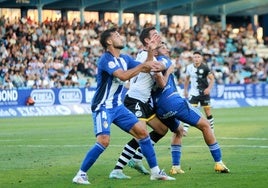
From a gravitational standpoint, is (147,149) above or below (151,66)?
below

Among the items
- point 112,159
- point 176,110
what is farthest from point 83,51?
point 176,110

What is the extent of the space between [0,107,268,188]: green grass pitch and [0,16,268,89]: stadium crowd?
604 inches

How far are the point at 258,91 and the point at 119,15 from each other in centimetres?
1112

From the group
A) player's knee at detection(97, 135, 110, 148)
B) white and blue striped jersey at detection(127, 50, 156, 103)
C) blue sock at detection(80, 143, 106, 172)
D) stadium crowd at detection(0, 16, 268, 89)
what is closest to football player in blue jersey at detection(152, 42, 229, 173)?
white and blue striped jersey at detection(127, 50, 156, 103)

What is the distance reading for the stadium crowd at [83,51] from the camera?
43625 millimetres

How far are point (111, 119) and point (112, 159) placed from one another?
171 inches

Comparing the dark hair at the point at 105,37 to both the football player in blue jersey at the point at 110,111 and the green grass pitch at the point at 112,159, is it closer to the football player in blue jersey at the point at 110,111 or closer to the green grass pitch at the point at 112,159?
the football player in blue jersey at the point at 110,111

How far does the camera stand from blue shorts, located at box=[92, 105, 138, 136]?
505 inches

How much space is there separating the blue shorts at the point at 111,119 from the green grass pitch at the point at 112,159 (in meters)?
0.84

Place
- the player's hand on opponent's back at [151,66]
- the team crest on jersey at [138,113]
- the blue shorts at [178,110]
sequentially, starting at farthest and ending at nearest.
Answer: the team crest on jersey at [138,113] → the blue shorts at [178,110] → the player's hand on opponent's back at [151,66]

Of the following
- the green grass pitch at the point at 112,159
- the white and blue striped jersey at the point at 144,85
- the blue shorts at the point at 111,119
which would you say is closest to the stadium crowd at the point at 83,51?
the green grass pitch at the point at 112,159

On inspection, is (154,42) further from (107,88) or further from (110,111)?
(110,111)

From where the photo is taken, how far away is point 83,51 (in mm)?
48000

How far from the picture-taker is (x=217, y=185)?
12.2 meters
